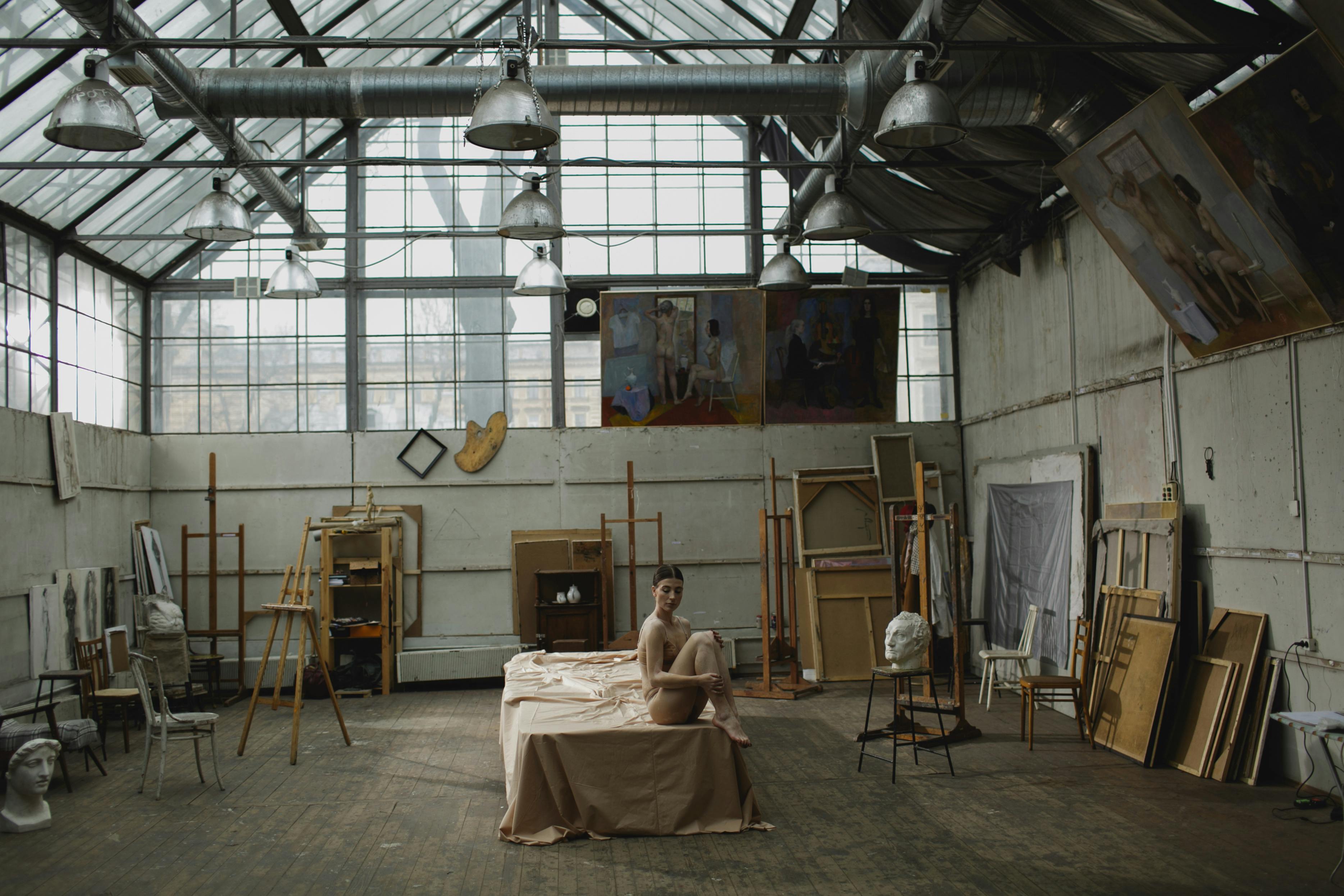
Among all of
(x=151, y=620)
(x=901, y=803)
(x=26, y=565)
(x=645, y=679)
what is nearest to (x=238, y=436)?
(x=151, y=620)

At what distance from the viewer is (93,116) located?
218 inches

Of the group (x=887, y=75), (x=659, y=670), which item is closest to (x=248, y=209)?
(x=887, y=75)

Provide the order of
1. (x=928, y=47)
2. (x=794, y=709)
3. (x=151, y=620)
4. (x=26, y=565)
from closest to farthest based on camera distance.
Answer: (x=928, y=47)
(x=26, y=565)
(x=794, y=709)
(x=151, y=620)

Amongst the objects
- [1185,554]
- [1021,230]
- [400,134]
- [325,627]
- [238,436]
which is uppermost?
[400,134]

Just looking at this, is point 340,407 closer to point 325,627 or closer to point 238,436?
point 238,436

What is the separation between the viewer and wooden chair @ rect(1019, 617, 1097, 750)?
7.71 metres

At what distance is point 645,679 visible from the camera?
6148 millimetres

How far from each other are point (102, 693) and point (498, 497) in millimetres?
4640

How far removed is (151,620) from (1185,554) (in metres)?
9.55

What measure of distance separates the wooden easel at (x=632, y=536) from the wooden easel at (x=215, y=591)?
3.82 metres

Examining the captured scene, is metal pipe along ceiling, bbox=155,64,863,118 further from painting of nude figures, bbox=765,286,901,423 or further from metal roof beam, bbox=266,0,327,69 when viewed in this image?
painting of nude figures, bbox=765,286,901,423

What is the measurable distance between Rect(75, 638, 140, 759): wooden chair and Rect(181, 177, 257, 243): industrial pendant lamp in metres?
3.43

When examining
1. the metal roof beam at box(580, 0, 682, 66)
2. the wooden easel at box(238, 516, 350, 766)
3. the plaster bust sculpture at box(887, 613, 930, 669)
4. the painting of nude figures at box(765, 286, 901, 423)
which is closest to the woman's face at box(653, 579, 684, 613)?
the plaster bust sculpture at box(887, 613, 930, 669)

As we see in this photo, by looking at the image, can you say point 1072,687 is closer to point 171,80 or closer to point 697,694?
point 697,694
